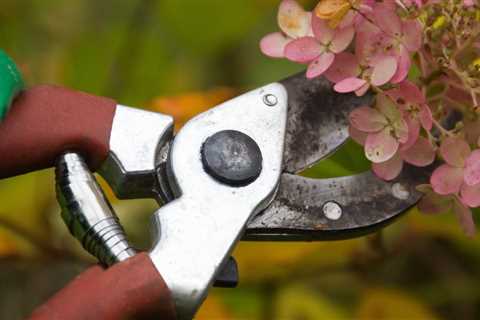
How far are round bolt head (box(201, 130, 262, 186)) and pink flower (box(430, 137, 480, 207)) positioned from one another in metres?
0.15

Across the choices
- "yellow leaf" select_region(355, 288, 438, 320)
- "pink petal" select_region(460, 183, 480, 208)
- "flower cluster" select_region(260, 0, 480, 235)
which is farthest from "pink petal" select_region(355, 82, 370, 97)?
"yellow leaf" select_region(355, 288, 438, 320)

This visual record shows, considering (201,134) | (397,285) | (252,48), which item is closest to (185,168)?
(201,134)

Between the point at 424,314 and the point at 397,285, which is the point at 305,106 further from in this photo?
the point at 397,285

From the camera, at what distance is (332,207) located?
0.93 metres

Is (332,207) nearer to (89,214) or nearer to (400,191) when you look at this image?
(400,191)

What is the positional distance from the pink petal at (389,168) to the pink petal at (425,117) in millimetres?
55

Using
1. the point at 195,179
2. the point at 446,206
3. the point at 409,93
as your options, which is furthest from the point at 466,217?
the point at 195,179

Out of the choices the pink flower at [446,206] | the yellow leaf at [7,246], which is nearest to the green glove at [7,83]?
the pink flower at [446,206]

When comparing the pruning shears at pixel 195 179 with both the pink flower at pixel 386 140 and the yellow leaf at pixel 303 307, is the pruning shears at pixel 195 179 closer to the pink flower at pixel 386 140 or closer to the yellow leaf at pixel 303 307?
the pink flower at pixel 386 140

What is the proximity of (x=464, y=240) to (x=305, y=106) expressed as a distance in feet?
1.53

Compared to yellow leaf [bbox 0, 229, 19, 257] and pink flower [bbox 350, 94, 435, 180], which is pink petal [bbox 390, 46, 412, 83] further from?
yellow leaf [bbox 0, 229, 19, 257]

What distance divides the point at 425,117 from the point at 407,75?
49mm

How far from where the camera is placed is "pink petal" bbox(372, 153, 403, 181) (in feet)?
3.04

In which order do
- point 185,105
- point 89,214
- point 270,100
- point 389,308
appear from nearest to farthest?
point 89,214 → point 270,100 → point 185,105 → point 389,308
